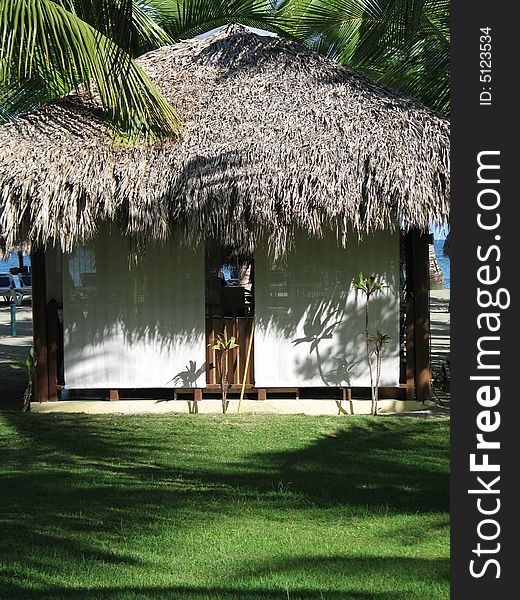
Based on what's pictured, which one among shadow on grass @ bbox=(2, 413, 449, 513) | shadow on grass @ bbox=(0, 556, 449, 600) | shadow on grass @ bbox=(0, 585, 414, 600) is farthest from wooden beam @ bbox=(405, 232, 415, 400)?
shadow on grass @ bbox=(0, 585, 414, 600)

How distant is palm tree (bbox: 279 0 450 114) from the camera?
11.2 m

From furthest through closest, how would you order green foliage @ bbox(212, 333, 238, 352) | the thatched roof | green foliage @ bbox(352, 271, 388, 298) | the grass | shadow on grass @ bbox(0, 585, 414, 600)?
green foliage @ bbox(212, 333, 238, 352), green foliage @ bbox(352, 271, 388, 298), the thatched roof, the grass, shadow on grass @ bbox(0, 585, 414, 600)

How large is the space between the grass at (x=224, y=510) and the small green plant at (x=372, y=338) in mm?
623

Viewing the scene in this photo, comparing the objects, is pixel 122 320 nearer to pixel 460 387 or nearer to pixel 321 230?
pixel 321 230

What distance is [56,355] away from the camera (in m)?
9.31

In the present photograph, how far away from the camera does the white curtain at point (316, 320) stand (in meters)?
9.20

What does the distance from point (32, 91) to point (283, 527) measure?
879 cm

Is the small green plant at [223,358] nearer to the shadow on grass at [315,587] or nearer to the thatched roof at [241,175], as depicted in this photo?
the thatched roof at [241,175]

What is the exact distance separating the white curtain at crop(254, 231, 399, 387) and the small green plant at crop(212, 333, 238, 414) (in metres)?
0.31

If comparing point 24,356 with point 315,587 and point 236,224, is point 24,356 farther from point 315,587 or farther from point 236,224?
point 315,587

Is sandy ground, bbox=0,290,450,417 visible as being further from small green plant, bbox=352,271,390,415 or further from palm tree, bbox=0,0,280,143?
palm tree, bbox=0,0,280,143

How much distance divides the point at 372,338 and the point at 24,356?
6574mm

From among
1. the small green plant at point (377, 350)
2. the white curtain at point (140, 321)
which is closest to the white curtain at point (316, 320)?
the small green plant at point (377, 350)

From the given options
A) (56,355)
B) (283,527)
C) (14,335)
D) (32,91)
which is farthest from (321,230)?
(14,335)
